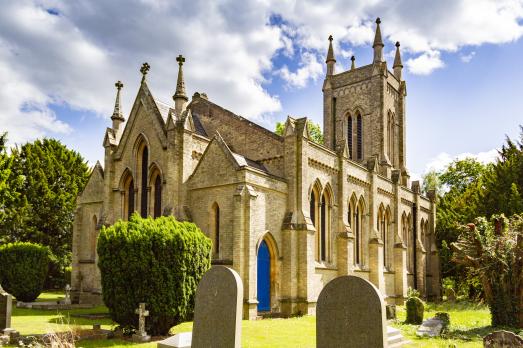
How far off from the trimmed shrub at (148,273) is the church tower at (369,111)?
77.5ft

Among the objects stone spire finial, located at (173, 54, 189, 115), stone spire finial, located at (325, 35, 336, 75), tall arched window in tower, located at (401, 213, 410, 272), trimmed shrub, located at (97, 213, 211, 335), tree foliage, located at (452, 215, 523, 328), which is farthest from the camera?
stone spire finial, located at (325, 35, 336, 75)

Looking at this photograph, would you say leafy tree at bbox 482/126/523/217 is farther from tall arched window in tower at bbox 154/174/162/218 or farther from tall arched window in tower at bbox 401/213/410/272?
tall arched window in tower at bbox 154/174/162/218

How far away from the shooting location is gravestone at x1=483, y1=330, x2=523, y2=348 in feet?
32.2

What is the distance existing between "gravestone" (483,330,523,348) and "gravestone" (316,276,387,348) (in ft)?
13.5

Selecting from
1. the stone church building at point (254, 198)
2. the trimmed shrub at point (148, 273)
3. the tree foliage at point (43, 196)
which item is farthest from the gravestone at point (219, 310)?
the tree foliage at point (43, 196)

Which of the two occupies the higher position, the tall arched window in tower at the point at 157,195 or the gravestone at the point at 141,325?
the tall arched window in tower at the point at 157,195

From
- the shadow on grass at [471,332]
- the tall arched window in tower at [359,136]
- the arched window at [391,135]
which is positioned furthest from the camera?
the arched window at [391,135]

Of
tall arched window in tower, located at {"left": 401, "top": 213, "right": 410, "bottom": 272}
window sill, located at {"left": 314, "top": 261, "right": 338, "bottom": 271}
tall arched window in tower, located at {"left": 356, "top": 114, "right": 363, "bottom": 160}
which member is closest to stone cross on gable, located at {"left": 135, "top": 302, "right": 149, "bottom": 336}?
window sill, located at {"left": 314, "top": 261, "right": 338, "bottom": 271}

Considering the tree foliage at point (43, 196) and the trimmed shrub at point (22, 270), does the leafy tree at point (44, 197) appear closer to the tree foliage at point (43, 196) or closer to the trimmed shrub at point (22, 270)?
the tree foliage at point (43, 196)

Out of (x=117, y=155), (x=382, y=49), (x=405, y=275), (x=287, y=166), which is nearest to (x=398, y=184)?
A: (x=405, y=275)

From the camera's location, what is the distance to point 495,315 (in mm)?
18766

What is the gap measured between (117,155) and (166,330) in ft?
47.0

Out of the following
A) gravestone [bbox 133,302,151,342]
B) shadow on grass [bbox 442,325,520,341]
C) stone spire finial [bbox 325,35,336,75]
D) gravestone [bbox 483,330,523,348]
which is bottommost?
shadow on grass [bbox 442,325,520,341]

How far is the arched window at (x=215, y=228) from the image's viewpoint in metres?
22.1
